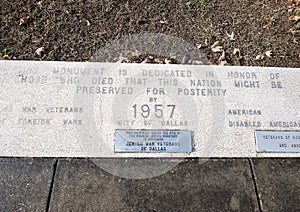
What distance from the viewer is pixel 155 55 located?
362 centimetres

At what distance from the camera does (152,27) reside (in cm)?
391

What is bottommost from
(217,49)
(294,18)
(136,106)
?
(136,106)

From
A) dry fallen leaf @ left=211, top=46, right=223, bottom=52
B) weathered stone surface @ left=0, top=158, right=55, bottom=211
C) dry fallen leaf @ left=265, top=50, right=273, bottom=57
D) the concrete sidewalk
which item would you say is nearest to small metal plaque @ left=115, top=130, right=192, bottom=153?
the concrete sidewalk

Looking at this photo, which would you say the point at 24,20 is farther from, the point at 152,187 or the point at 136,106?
the point at 152,187

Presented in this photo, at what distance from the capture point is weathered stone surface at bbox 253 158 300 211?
2.49 metres

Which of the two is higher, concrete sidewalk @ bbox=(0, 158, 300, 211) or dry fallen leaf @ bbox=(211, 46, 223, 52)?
dry fallen leaf @ bbox=(211, 46, 223, 52)

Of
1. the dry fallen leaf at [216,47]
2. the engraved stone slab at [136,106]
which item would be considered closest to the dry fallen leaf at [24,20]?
the engraved stone slab at [136,106]

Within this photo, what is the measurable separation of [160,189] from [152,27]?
210cm

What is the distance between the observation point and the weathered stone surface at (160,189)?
7.95 ft

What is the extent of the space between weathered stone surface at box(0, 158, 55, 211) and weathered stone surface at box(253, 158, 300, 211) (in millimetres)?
1641

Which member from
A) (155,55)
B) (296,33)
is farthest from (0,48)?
(296,33)

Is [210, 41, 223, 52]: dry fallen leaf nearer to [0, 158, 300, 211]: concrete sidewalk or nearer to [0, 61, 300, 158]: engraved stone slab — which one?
[0, 61, 300, 158]: engraved stone slab

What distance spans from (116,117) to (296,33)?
2.61m

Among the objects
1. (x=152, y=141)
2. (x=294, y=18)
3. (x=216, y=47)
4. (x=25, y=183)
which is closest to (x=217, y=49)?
(x=216, y=47)
